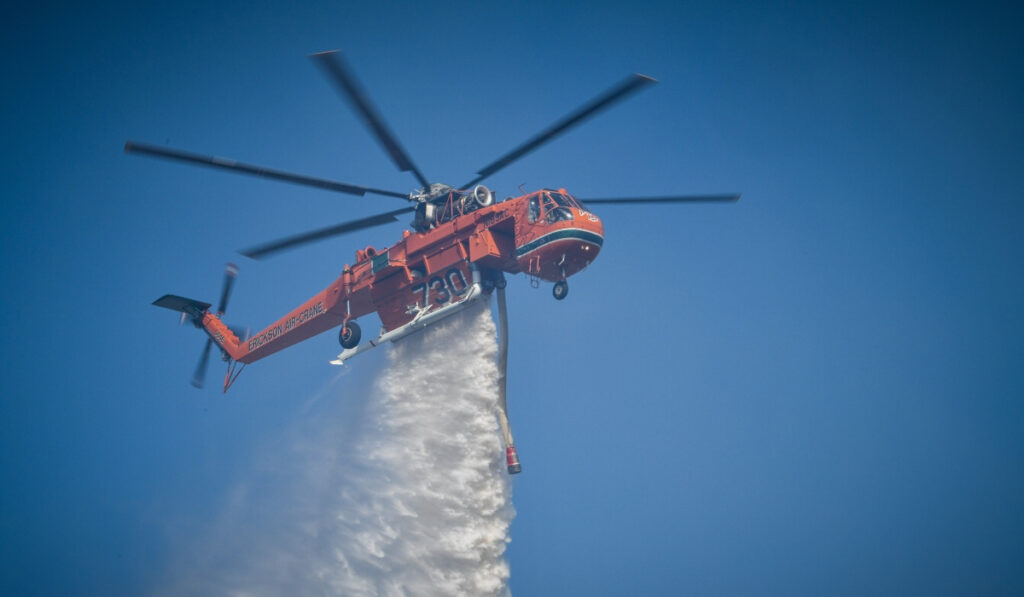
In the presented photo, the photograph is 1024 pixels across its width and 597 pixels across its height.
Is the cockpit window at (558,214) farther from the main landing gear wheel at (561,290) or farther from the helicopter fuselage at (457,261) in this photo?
the main landing gear wheel at (561,290)

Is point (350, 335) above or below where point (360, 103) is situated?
below

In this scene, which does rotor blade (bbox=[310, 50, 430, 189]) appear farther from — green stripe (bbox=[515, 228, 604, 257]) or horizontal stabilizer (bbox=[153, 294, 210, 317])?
horizontal stabilizer (bbox=[153, 294, 210, 317])

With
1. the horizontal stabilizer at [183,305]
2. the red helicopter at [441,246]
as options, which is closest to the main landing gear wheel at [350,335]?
the red helicopter at [441,246]

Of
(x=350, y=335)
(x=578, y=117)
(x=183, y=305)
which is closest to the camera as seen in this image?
(x=578, y=117)

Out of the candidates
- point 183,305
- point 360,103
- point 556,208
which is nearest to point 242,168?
point 360,103

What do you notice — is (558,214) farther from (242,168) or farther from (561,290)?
(242,168)

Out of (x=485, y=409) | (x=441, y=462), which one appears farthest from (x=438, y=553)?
(x=485, y=409)

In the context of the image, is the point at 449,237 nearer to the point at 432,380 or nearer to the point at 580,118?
the point at 432,380

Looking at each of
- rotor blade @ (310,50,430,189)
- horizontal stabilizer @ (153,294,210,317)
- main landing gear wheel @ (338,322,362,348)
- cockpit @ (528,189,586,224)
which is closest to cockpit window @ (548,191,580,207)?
cockpit @ (528,189,586,224)
